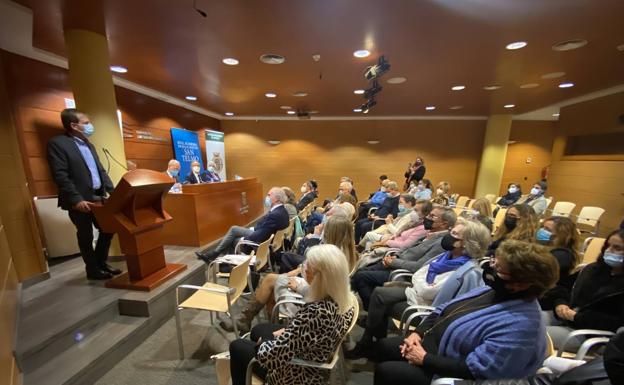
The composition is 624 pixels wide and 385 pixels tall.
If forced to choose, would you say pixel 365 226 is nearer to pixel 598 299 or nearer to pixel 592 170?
pixel 598 299

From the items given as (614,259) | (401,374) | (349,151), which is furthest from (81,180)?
(349,151)

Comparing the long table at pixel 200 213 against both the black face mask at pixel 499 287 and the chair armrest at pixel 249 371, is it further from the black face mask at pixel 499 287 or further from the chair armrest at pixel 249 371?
the black face mask at pixel 499 287

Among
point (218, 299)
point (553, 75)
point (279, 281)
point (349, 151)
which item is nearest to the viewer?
point (279, 281)

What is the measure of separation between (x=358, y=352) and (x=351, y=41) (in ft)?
10.4

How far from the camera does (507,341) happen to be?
3.67ft

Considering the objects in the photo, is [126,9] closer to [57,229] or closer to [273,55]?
[273,55]

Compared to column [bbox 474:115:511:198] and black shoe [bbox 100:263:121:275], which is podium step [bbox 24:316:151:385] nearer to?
black shoe [bbox 100:263:121:275]

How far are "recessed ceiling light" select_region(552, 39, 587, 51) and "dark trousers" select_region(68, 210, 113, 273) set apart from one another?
541 centimetres

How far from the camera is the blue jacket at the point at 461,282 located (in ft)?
5.43

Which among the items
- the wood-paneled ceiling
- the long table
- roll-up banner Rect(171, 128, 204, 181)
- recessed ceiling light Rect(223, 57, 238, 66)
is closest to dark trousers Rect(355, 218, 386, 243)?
the long table

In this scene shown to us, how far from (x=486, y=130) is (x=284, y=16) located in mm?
7944

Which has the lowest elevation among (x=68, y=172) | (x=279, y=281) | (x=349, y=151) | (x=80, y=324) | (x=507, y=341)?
(x=80, y=324)

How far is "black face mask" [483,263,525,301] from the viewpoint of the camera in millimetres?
1209

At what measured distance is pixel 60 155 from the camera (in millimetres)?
2322
